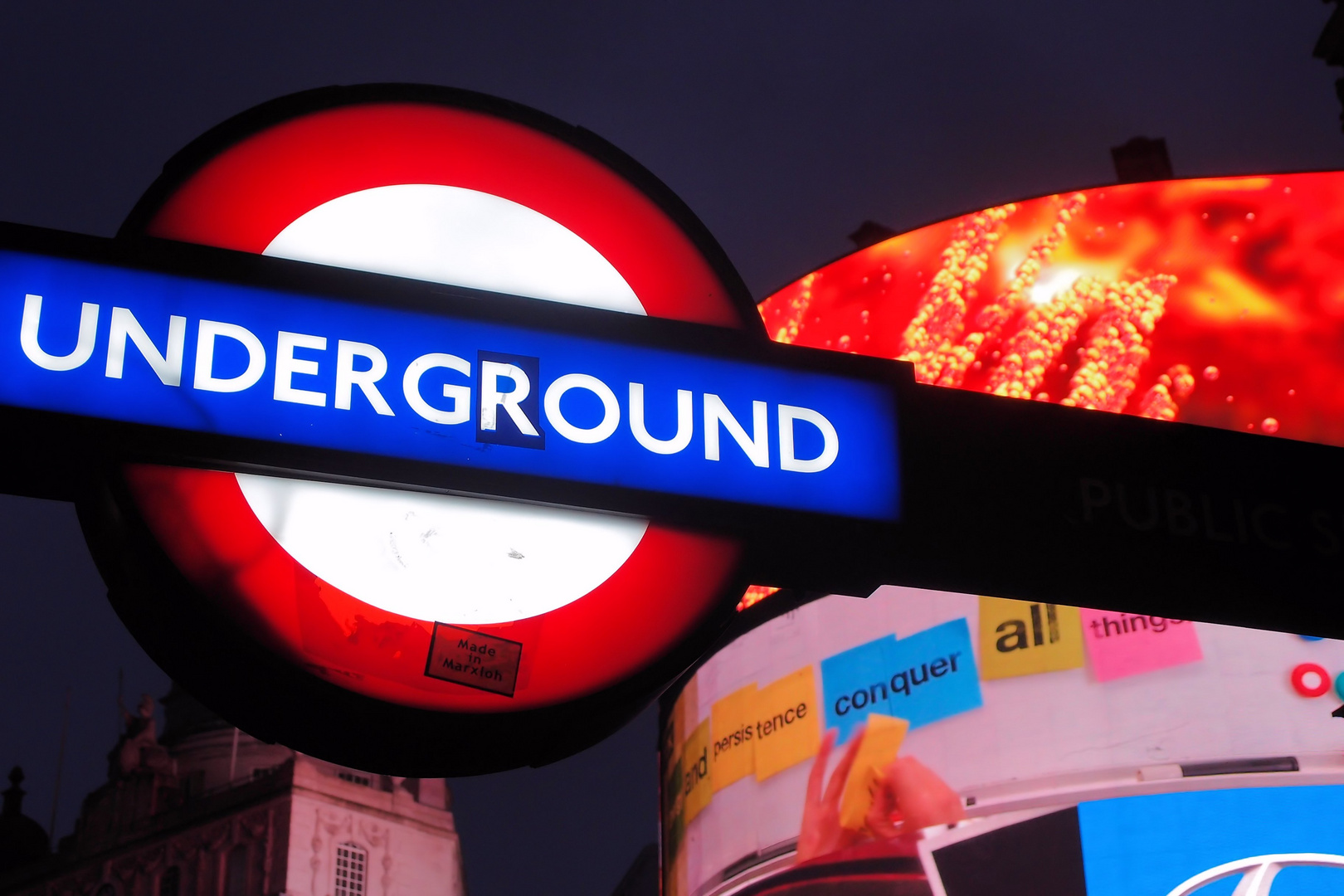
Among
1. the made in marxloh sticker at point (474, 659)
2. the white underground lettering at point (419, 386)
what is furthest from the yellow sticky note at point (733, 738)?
the made in marxloh sticker at point (474, 659)

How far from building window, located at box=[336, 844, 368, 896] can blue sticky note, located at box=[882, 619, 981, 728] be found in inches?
1937

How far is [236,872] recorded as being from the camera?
191 feet

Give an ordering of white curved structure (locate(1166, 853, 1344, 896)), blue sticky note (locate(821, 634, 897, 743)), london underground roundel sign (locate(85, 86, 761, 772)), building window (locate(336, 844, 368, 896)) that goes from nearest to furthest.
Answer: london underground roundel sign (locate(85, 86, 761, 772)) < white curved structure (locate(1166, 853, 1344, 896)) < blue sticky note (locate(821, 634, 897, 743)) < building window (locate(336, 844, 368, 896))

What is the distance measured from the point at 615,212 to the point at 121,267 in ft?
2.67

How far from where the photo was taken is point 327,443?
2027 millimetres

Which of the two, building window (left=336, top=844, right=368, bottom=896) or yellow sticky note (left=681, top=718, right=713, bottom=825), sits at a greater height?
building window (left=336, top=844, right=368, bottom=896)

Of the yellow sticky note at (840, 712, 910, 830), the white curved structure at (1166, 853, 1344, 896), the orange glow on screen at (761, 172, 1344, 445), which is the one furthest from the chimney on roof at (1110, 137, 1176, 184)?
the white curved structure at (1166, 853, 1344, 896)

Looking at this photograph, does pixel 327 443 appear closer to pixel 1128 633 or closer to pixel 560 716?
pixel 560 716

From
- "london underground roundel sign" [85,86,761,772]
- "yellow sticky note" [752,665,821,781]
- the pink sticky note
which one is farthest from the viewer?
"yellow sticky note" [752,665,821,781]

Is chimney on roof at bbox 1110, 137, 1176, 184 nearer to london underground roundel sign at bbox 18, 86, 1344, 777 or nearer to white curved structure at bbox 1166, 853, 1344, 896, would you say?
white curved structure at bbox 1166, 853, 1344, 896

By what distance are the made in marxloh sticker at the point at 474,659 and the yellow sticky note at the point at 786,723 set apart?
38.8 ft

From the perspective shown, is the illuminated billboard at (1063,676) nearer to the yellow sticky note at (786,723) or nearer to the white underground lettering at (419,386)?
the yellow sticky note at (786,723)

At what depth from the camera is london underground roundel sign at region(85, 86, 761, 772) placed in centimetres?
194

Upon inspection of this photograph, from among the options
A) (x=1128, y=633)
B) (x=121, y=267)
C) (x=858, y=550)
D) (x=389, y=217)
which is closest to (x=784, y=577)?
(x=858, y=550)
